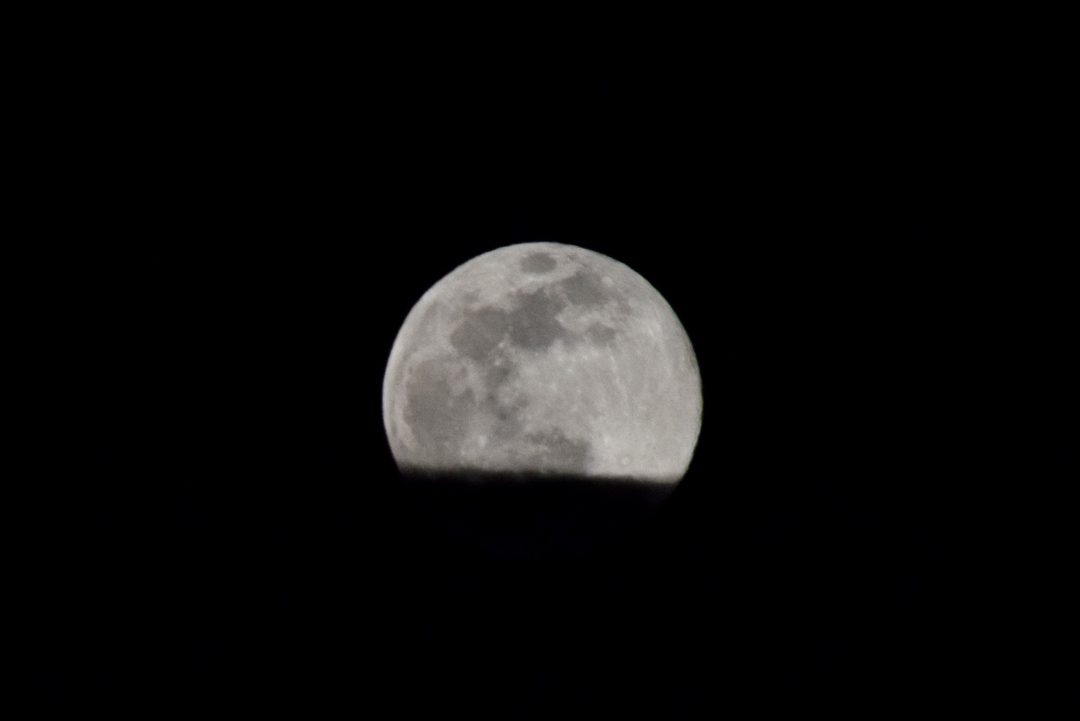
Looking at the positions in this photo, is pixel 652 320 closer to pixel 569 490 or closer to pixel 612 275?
pixel 612 275

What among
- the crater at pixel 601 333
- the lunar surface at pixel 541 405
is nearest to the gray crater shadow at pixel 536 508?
the lunar surface at pixel 541 405

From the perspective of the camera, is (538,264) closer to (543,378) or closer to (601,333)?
(601,333)

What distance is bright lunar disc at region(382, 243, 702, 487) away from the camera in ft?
11.5

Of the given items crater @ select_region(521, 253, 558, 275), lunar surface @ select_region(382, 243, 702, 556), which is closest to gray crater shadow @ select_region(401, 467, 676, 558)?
lunar surface @ select_region(382, 243, 702, 556)

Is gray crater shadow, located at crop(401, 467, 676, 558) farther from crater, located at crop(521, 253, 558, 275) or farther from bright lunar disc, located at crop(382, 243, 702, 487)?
crater, located at crop(521, 253, 558, 275)

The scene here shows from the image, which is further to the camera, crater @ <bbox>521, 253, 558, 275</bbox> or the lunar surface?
crater @ <bbox>521, 253, 558, 275</bbox>

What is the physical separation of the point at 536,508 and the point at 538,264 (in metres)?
1.27

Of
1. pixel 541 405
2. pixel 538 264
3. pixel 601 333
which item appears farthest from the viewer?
pixel 538 264

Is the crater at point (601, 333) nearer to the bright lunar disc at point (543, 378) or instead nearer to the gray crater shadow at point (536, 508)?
the bright lunar disc at point (543, 378)

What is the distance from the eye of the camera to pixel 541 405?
11.5ft

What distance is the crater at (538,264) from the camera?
387 cm

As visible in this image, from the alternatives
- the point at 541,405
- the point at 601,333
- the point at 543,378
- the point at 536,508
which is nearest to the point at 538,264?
the point at 601,333

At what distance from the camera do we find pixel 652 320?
3.90 metres

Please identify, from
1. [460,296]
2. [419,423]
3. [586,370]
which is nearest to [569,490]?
[586,370]
